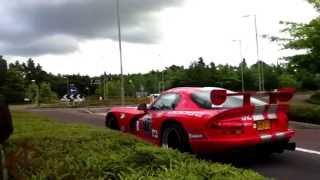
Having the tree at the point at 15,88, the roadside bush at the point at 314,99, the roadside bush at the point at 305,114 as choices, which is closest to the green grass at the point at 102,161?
the roadside bush at the point at 305,114

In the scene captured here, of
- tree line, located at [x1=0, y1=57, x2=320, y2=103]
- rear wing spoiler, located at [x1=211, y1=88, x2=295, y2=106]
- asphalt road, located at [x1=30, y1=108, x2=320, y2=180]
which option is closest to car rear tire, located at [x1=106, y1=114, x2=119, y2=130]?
asphalt road, located at [x1=30, y1=108, x2=320, y2=180]

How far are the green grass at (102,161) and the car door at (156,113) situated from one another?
3317 millimetres

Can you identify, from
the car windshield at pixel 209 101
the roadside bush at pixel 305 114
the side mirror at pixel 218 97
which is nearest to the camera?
the side mirror at pixel 218 97

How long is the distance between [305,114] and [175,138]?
33.7 feet

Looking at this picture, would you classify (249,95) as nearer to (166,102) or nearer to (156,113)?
(166,102)

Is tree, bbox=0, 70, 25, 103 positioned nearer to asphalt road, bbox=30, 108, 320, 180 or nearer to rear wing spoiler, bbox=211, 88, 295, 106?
asphalt road, bbox=30, 108, 320, 180

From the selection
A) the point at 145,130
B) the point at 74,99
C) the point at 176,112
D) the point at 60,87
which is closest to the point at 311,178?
the point at 176,112

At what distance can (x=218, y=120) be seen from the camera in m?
9.72

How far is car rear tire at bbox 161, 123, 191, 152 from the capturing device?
10266mm

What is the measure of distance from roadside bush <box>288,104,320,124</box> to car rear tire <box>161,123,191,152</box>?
9.69 metres

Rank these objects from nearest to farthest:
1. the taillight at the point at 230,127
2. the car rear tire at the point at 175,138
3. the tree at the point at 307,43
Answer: the taillight at the point at 230,127, the car rear tire at the point at 175,138, the tree at the point at 307,43

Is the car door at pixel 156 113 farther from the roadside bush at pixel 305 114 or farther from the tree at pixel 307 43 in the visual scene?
the tree at pixel 307 43

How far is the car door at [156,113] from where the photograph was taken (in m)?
11.1

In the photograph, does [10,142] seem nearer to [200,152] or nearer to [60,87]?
[200,152]
